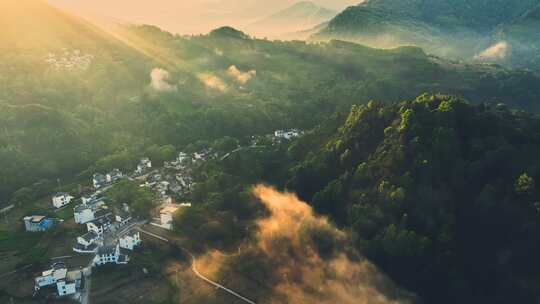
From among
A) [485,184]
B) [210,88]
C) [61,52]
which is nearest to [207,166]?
[485,184]

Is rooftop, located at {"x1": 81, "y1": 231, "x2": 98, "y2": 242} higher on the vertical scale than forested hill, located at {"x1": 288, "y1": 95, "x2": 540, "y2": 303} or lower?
lower

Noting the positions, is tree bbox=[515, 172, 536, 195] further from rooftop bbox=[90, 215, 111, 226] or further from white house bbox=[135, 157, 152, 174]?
white house bbox=[135, 157, 152, 174]

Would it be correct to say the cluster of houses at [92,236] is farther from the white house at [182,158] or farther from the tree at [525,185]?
the tree at [525,185]

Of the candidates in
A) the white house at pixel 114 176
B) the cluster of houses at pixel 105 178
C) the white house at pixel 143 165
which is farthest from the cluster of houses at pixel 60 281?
the white house at pixel 143 165

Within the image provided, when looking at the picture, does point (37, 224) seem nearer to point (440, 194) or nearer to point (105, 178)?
point (105, 178)

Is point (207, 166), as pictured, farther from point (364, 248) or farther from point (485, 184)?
point (485, 184)

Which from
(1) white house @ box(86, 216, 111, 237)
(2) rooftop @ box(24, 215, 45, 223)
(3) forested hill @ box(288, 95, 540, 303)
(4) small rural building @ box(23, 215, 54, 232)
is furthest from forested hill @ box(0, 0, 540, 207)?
(3) forested hill @ box(288, 95, 540, 303)

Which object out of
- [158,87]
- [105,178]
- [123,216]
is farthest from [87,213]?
[158,87]
